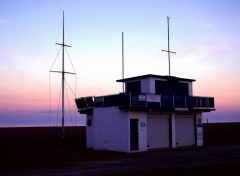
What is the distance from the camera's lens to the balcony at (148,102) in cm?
2972

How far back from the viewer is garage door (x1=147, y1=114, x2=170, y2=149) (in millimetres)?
31906

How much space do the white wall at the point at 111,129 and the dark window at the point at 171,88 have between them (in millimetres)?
4920

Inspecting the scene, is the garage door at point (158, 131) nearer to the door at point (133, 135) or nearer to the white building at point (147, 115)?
the white building at point (147, 115)

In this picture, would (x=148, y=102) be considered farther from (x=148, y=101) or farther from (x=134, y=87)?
(x=134, y=87)

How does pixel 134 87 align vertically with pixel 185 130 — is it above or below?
above

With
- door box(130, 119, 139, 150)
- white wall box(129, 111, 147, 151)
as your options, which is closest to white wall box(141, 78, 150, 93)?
white wall box(129, 111, 147, 151)

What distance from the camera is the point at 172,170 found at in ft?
57.8

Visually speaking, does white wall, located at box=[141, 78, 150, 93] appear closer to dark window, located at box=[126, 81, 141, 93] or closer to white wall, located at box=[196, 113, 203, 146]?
dark window, located at box=[126, 81, 141, 93]

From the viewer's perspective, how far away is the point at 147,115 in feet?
104

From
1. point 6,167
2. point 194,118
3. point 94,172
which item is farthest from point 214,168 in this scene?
point 194,118

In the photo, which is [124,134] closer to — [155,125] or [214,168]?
[155,125]

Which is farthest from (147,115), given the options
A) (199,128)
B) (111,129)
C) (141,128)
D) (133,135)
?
(199,128)

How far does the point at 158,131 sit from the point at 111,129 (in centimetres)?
442

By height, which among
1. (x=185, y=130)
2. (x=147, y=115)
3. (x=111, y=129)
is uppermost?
(x=147, y=115)
